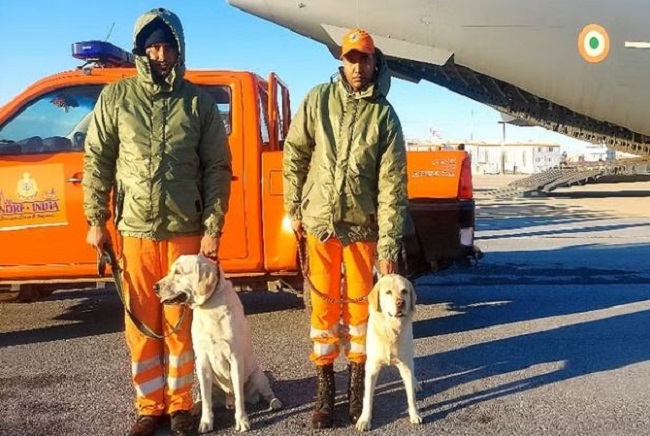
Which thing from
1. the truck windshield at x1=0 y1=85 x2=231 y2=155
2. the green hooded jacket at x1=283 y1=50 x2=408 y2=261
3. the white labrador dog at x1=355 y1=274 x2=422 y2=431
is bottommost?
the white labrador dog at x1=355 y1=274 x2=422 y2=431

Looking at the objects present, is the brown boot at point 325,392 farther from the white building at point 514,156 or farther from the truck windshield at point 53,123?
the white building at point 514,156

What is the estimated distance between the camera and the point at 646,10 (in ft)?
40.0

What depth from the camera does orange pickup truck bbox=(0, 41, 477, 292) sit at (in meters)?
5.13

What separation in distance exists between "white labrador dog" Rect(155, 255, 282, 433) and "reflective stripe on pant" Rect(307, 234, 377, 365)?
0.41 m

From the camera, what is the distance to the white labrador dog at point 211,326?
339cm

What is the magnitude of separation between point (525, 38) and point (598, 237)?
3897 millimetres

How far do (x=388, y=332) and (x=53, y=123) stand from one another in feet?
10.7

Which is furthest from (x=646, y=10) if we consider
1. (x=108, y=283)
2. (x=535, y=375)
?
(x=108, y=283)

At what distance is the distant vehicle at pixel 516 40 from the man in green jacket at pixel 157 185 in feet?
26.0

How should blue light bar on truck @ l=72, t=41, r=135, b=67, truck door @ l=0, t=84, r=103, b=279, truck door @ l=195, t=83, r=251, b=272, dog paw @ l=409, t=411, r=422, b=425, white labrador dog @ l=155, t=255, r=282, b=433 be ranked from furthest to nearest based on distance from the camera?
1. blue light bar on truck @ l=72, t=41, r=135, b=67
2. truck door @ l=195, t=83, r=251, b=272
3. truck door @ l=0, t=84, r=103, b=279
4. dog paw @ l=409, t=411, r=422, b=425
5. white labrador dog @ l=155, t=255, r=282, b=433

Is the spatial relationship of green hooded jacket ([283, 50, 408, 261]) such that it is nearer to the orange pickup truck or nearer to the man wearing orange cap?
the man wearing orange cap

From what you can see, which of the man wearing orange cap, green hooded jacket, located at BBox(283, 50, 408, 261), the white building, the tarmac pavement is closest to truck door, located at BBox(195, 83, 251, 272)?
the tarmac pavement

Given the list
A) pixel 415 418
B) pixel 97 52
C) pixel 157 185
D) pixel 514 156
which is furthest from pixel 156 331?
pixel 514 156

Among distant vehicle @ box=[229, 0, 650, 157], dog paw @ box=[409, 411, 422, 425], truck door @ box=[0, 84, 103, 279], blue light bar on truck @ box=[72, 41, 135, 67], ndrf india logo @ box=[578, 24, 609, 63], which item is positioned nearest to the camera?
dog paw @ box=[409, 411, 422, 425]
